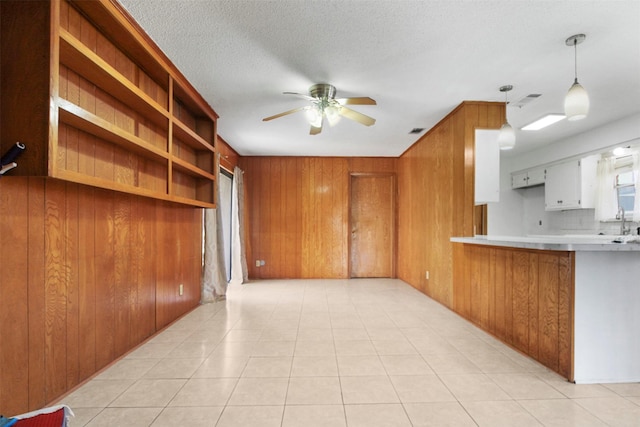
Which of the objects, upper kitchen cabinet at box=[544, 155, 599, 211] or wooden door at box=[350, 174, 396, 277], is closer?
upper kitchen cabinet at box=[544, 155, 599, 211]

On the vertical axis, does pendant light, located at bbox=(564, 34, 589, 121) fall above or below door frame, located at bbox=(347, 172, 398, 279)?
above

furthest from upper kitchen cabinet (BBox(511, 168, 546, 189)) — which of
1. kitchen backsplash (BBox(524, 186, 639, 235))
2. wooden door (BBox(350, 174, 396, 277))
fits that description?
wooden door (BBox(350, 174, 396, 277))

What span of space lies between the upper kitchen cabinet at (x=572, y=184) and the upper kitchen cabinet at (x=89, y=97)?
530cm

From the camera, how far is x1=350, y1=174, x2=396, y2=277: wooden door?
6305 mm

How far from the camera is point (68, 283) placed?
1.91 meters

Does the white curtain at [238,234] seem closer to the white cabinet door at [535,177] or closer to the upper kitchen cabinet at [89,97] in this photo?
the upper kitchen cabinet at [89,97]

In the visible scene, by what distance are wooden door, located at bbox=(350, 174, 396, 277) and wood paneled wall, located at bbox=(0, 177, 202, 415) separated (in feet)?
13.1

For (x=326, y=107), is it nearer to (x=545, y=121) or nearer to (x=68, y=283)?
(x=68, y=283)

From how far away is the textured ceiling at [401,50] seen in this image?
1.99 m

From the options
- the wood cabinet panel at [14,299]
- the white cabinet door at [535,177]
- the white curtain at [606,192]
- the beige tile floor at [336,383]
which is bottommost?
the beige tile floor at [336,383]

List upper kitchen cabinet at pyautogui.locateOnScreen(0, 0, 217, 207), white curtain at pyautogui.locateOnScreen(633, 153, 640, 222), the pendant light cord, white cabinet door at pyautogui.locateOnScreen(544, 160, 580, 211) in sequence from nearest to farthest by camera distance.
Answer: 1. upper kitchen cabinet at pyautogui.locateOnScreen(0, 0, 217, 207)
2. the pendant light cord
3. white curtain at pyautogui.locateOnScreen(633, 153, 640, 222)
4. white cabinet door at pyautogui.locateOnScreen(544, 160, 580, 211)

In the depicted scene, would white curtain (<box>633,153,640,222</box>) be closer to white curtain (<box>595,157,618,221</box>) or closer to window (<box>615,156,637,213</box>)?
window (<box>615,156,637,213</box>)

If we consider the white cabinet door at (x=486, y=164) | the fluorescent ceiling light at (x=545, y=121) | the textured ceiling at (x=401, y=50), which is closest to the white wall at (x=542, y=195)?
the textured ceiling at (x=401, y=50)

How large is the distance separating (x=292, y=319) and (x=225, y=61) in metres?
2.67
